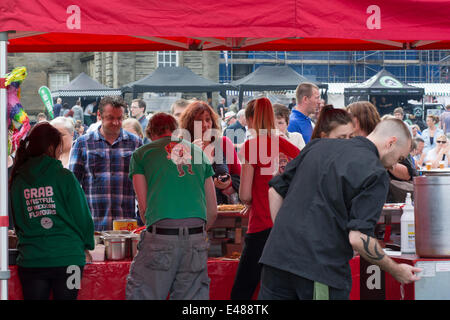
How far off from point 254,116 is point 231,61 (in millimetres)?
43464

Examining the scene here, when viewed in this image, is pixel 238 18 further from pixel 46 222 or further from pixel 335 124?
pixel 46 222

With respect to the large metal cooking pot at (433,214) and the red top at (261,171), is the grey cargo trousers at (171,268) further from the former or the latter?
the large metal cooking pot at (433,214)

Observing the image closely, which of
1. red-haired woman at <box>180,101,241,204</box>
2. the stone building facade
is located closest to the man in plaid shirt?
red-haired woman at <box>180,101,241,204</box>

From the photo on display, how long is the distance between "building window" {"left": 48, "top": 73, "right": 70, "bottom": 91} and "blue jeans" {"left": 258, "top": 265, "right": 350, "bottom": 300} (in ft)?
133

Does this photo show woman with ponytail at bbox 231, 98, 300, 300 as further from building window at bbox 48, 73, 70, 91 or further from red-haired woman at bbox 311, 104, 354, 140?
building window at bbox 48, 73, 70, 91

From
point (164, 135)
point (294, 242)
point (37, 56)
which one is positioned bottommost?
point (294, 242)

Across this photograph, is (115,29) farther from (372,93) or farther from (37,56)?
(37,56)

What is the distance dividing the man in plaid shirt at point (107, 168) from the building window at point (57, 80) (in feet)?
124

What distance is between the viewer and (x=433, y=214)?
3850mm

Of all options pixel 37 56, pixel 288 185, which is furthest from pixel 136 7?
pixel 37 56

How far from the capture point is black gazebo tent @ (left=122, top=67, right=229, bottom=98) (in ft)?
69.8

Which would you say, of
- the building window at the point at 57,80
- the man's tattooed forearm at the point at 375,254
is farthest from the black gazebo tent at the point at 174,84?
the building window at the point at 57,80

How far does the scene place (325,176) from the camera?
122 inches

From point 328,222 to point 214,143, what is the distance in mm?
2168
